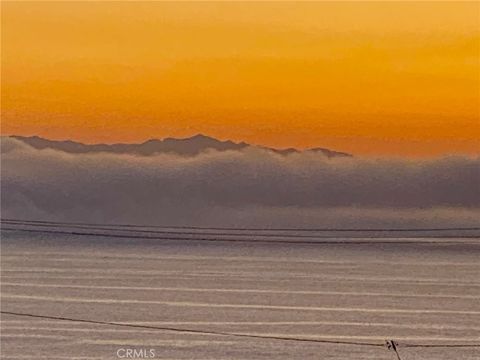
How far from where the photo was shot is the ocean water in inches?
165

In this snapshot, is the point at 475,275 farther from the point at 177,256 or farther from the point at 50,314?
the point at 50,314

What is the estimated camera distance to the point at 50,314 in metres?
4.83

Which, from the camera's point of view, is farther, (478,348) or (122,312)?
(122,312)

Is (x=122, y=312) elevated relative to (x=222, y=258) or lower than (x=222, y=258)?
lower

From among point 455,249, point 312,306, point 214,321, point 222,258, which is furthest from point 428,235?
point 214,321

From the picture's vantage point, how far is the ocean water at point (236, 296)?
420 cm

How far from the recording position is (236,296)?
5379 millimetres

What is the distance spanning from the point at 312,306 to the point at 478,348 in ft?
3.37

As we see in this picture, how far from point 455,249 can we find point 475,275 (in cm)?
60

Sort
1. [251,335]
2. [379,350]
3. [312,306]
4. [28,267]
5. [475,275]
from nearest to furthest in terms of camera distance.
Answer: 1. [379,350]
2. [251,335]
3. [312,306]
4. [475,275]
5. [28,267]

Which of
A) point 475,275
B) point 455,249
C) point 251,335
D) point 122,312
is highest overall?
point 455,249

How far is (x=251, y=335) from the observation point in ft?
14.5

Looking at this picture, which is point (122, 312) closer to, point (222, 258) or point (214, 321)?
point (214, 321)

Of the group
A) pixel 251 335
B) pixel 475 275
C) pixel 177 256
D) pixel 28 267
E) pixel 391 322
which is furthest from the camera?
pixel 177 256
